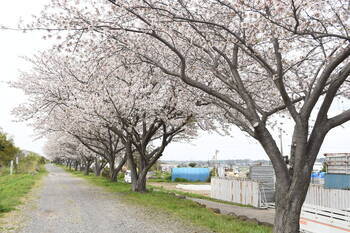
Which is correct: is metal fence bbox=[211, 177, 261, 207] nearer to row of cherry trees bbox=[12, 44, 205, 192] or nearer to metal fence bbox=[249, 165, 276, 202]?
metal fence bbox=[249, 165, 276, 202]

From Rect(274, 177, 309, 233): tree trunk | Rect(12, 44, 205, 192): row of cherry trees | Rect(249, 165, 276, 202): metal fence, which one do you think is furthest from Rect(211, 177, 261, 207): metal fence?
Rect(274, 177, 309, 233): tree trunk

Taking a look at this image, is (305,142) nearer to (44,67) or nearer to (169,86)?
(169,86)

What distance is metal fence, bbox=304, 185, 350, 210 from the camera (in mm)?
12797

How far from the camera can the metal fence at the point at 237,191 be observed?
16.6 metres

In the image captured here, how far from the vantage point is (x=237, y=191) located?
18000 millimetres

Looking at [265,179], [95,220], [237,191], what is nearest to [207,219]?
[95,220]

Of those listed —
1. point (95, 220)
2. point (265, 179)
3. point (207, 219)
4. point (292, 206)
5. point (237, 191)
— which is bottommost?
point (95, 220)

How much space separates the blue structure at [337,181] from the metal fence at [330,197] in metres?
0.78

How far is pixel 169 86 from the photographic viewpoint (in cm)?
1268

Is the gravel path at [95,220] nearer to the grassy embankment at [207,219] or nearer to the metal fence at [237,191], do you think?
the grassy embankment at [207,219]

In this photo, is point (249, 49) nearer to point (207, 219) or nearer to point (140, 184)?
point (207, 219)

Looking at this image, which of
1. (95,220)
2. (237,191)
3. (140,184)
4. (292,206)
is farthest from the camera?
(237,191)

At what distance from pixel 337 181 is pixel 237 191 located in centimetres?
509

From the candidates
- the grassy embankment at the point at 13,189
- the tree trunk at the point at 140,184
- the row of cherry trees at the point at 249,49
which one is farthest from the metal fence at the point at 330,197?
the grassy embankment at the point at 13,189
